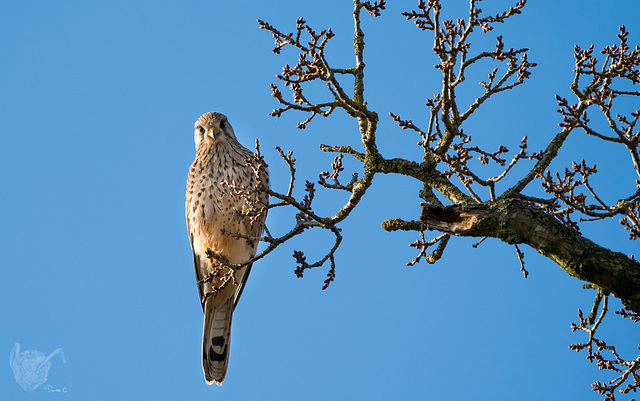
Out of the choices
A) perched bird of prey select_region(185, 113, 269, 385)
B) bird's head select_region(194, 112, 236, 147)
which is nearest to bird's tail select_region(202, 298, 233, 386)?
perched bird of prey select_region(185, 113, 269, 385)

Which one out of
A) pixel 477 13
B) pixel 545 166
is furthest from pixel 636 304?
pixel 477 13

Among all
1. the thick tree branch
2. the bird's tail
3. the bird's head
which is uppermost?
the bird's head

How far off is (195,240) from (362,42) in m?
3.05

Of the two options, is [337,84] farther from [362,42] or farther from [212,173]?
[212,173]

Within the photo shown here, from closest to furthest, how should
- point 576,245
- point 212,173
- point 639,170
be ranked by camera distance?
1. point 576,245
2. point 639,170
3. point 212,173

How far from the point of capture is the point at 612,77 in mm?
3881

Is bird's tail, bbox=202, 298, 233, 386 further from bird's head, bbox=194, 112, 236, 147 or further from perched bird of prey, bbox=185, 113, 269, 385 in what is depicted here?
bird's head, bbox=194, 112, 236, 147

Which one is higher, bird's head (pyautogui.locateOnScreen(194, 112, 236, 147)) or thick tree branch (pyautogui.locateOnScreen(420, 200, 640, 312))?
bird's head (pyautogui.locateOnScreen(194, 112, 236, 147))

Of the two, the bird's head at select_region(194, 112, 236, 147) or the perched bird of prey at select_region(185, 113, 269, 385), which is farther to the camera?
the bird's head at select_region(194, 112, 236, 147)

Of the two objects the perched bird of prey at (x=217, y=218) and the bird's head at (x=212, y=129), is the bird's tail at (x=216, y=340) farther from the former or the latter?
the bird's head at (x=212, y=129)

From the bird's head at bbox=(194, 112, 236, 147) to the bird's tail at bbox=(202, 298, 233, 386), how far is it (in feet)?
5.28

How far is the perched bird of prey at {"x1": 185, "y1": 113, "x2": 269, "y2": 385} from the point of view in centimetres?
618

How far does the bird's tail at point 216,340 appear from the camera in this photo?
6.49 metres

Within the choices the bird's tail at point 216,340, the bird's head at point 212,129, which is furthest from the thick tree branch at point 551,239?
the bird's tail at point 216,340
